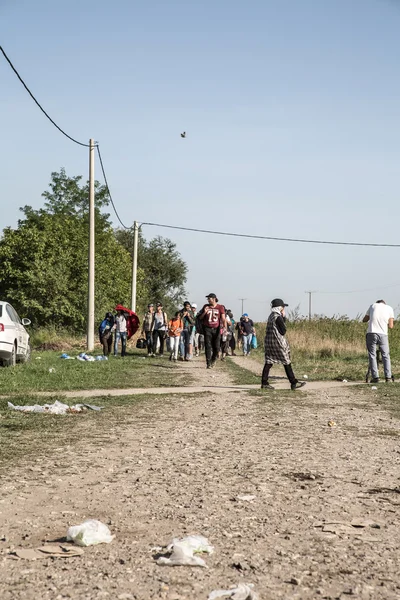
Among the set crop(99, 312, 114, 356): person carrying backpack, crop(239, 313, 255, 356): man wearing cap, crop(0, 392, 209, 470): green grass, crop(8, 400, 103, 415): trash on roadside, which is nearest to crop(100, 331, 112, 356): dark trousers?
crop(99, 312, 114, 356): person carrying backpack

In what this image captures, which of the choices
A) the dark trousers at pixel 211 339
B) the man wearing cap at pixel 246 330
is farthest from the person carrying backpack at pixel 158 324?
the dark trousers at pixel 211 339

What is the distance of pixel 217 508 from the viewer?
5.75m

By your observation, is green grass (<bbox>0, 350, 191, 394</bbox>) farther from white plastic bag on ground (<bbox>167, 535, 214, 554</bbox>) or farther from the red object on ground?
white plastic bag on ground (<bbox>167, 535, 214, 554</bbox>)

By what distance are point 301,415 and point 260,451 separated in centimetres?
346

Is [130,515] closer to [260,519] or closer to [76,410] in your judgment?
[260,519]

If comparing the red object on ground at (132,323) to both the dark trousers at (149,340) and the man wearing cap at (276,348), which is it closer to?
the dark trousers at (149,340)

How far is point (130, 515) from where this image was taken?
5520 mm

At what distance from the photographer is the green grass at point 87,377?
15.6 meters

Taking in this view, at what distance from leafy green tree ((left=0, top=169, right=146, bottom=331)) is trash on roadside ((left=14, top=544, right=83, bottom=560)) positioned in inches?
1727

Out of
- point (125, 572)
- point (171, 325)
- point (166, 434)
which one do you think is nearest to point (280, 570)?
point (125, 572)

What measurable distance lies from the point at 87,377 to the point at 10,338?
3513 millimetres

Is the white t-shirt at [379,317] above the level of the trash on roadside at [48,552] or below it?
above

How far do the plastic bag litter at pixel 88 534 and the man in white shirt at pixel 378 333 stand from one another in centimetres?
1373

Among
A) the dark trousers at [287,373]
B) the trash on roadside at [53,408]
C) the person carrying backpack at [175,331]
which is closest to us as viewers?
the trash on roadside at [53,408]
